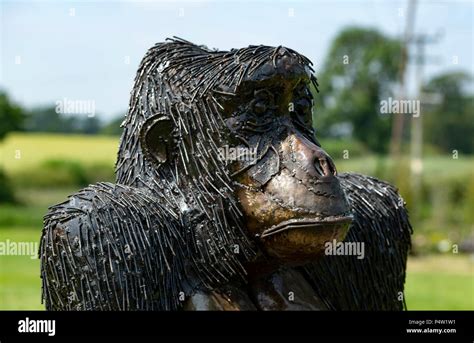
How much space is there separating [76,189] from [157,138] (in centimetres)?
1355

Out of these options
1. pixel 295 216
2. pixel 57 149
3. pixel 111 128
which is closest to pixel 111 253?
pixel 295 216

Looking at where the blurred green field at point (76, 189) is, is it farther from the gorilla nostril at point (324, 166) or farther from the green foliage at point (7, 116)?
the gorilla nostril at point (324, 166)

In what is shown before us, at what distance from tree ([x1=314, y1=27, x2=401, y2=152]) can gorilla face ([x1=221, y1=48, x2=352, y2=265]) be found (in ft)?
90.5

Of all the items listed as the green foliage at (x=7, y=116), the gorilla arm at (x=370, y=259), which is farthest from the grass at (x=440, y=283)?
the gorilla arm at (x=370, y=259)

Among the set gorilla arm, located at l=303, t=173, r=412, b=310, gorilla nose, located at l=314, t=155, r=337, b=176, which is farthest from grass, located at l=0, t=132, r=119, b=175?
gorilla nose, located at l=314, t=155, r=337, b=176

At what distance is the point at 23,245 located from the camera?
536cm

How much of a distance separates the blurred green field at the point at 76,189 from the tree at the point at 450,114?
22.2ft

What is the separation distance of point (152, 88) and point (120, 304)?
97 centimetres

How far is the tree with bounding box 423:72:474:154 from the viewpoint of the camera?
1476 inches

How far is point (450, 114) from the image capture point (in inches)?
1515

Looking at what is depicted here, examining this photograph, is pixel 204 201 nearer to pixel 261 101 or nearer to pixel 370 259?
pixel 261 101

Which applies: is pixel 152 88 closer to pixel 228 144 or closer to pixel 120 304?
pixel 228 144

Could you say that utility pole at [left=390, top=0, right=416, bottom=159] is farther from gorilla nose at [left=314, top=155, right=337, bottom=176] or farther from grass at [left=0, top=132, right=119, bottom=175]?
gorilla nose at [left=314, top=155, right=337, bottom=176]

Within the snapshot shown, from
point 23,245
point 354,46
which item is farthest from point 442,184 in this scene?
point 23,245
